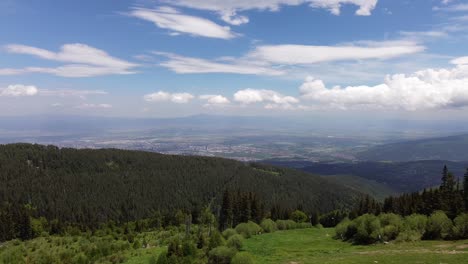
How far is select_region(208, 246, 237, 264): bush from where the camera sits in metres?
43.5

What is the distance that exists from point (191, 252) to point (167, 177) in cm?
15430

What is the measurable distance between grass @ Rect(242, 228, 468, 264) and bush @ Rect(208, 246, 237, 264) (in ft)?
17.0

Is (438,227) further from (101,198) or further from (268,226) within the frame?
(101,198)

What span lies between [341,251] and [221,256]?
19.1 metres

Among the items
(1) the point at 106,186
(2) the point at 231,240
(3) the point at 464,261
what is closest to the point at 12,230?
(1) the point at 106,186

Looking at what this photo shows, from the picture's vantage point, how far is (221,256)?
144ft

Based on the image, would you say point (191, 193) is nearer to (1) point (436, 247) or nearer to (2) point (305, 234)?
(2) point (305, 234)

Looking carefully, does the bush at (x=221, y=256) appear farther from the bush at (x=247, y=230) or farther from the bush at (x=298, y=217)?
the bush at (x=298, y=217)

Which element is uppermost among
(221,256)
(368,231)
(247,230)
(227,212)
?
(221,256)

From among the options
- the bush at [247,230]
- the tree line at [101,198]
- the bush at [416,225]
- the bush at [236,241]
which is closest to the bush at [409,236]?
the bush at [416,225]

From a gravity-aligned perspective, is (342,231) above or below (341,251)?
below

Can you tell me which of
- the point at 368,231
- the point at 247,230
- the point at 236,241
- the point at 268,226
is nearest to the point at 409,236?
the point at 368,231

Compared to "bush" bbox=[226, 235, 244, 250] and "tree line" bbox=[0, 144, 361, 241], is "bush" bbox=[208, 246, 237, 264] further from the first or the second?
"tree line" bbox=[0, 144, 361, 241]

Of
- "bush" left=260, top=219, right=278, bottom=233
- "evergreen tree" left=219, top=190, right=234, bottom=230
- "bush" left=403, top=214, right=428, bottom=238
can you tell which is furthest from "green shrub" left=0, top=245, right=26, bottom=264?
"bush" left=403, top=214, right=428, bottom=238
